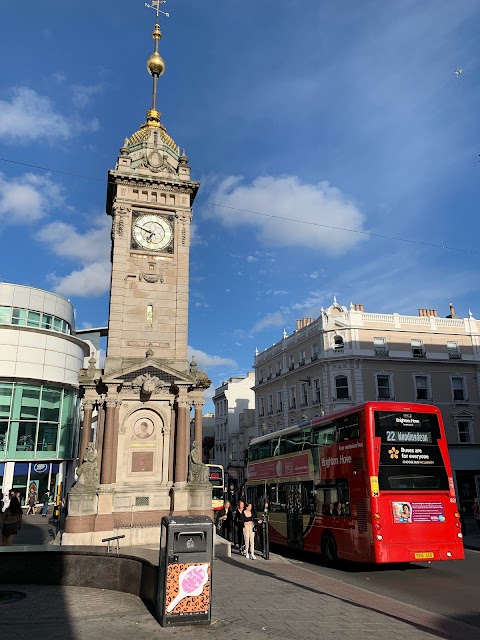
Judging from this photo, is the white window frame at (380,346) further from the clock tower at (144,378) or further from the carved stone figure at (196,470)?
the carved stone figure at (196,470)

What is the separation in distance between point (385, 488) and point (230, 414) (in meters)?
56.7

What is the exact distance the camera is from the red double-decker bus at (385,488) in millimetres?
13766

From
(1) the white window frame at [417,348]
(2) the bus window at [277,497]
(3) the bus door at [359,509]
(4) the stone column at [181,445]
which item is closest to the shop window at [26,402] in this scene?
(4) the stone column at [181,445]

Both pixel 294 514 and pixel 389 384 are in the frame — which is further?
pixel 389 384

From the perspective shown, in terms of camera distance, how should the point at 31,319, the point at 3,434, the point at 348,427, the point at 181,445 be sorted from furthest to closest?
the point at 31,319 → the point at 3,434 → the point at 181,445 → the point at 348,427

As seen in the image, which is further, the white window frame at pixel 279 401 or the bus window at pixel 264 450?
the white window frame at pixel 279 401

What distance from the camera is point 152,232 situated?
77.9 feet

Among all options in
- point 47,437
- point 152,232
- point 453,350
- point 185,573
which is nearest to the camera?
point 185,573

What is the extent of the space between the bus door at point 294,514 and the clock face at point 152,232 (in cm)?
1272

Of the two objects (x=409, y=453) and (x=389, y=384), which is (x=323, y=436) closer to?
(x=409, y=453)

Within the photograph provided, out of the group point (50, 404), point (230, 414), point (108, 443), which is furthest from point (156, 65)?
point (230, 414)

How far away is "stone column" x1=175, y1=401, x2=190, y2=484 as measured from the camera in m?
20.1

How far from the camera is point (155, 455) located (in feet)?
67.1

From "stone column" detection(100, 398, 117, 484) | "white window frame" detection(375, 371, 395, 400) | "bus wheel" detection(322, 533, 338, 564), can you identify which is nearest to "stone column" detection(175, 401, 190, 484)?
"stone column" detection(100, 398, 117, 484)
